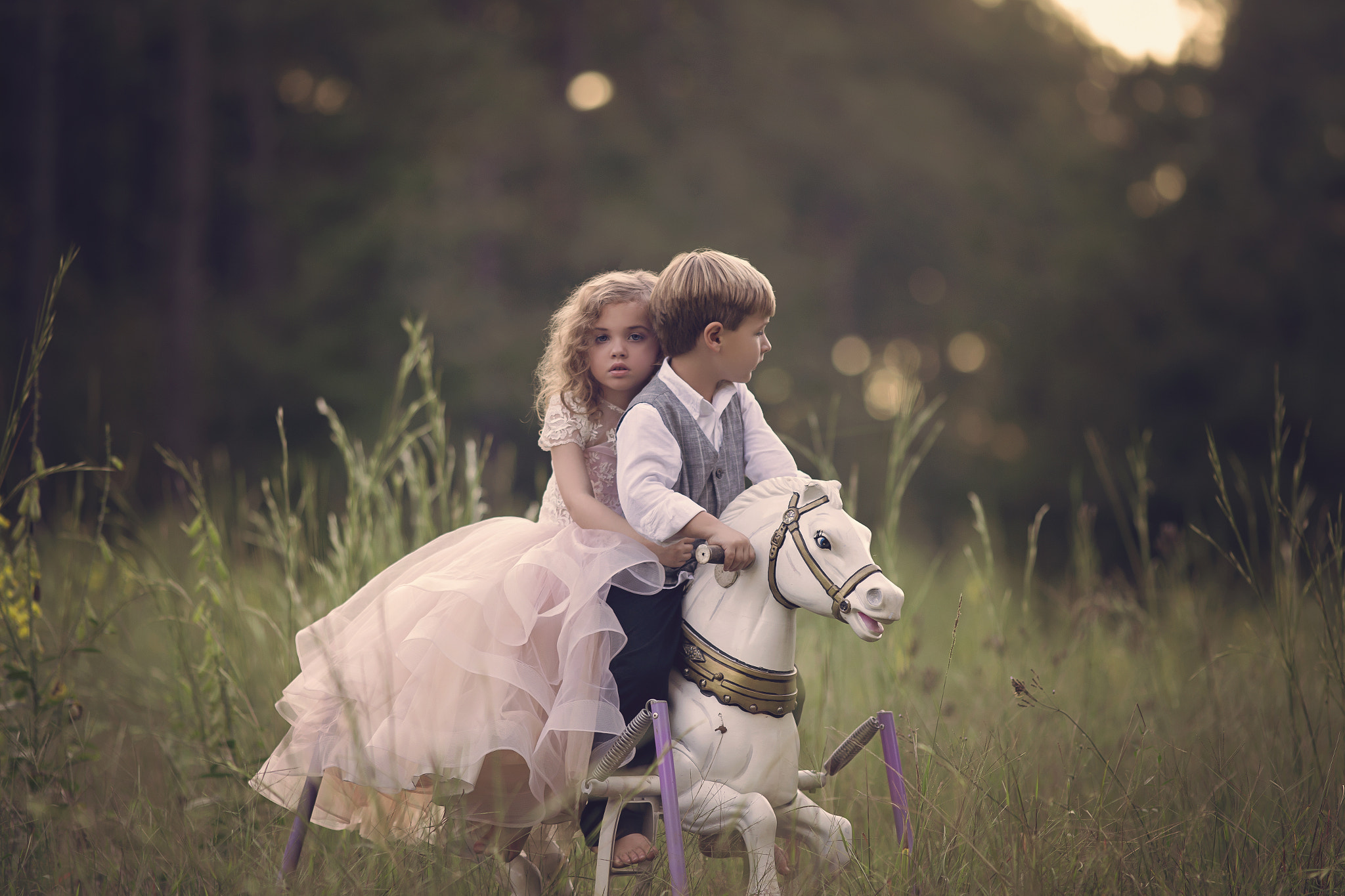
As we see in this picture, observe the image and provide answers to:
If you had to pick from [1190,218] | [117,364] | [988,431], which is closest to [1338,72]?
[1190,218]

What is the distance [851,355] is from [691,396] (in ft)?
42.1

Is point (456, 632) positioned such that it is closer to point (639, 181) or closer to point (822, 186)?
point (639, 181)

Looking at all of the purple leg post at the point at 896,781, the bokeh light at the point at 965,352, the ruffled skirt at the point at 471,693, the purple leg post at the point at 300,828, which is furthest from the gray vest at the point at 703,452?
the bokeh light at the point at 965,352

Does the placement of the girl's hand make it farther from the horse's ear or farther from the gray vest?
the horse's ear

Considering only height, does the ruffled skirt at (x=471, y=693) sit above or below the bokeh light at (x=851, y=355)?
above

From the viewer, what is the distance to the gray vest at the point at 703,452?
7.18ft

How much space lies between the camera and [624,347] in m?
2.35

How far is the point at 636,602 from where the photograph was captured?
7.07ft

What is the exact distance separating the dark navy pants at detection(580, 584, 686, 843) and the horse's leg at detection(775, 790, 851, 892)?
31cm

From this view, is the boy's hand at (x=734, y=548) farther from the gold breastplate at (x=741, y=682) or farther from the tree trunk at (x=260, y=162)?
the tree trunk at (x=260, y=162)

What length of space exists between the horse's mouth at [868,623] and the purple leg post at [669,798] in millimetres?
428

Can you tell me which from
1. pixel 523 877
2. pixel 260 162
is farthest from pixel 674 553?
pixel 260 162

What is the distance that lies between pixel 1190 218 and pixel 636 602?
7.21 m

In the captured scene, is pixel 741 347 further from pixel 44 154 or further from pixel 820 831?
pixel 44 154
